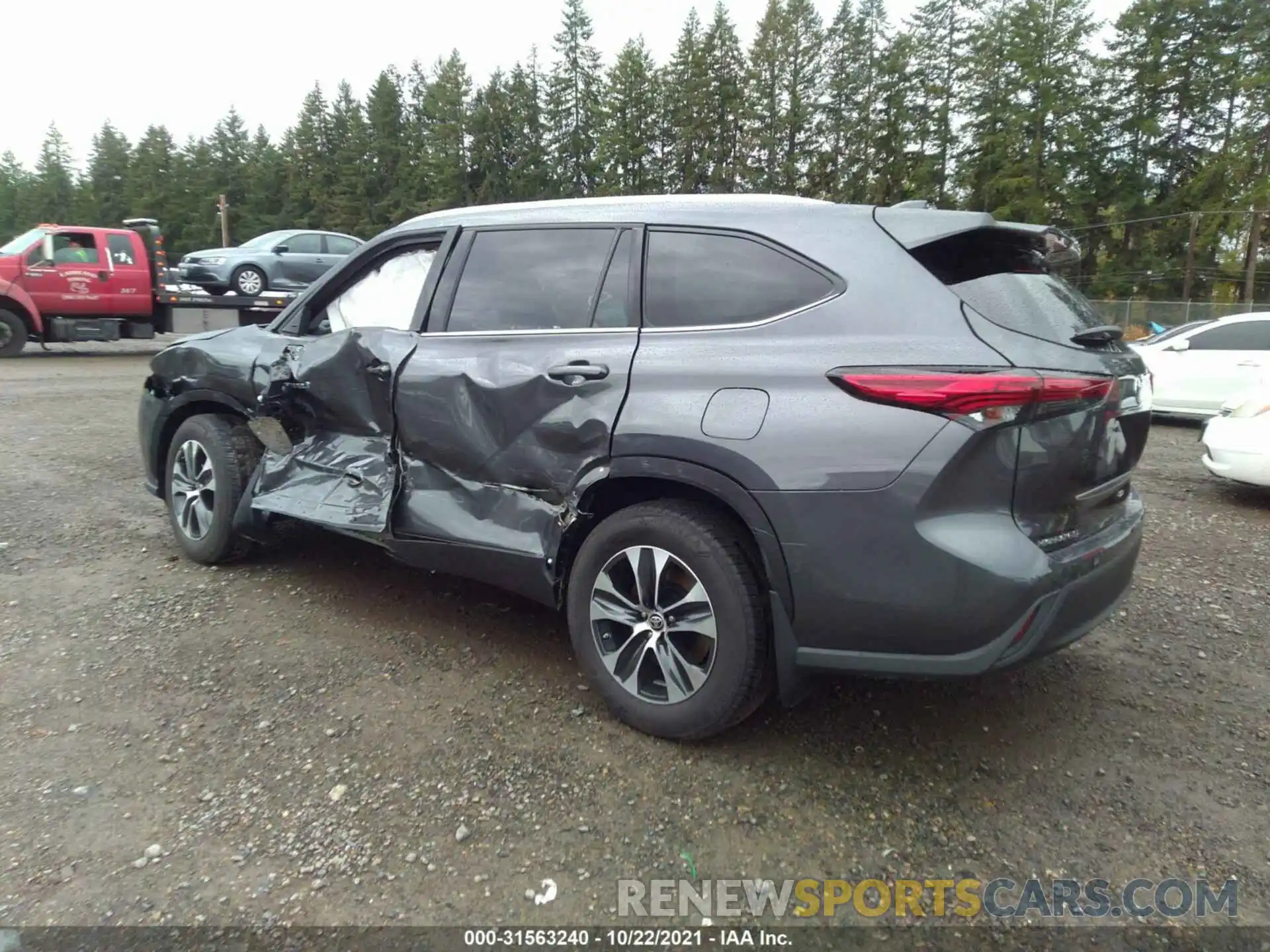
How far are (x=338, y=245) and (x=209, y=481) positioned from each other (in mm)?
17102

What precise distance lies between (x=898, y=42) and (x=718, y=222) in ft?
165

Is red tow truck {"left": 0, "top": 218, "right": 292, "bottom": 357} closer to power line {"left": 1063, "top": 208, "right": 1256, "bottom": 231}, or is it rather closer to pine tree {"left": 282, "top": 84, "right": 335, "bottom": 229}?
power line {"left": 1063, "top": 208, "right": 1256, "bottom": 231}

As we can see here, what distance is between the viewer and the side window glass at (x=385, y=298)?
12.6ft

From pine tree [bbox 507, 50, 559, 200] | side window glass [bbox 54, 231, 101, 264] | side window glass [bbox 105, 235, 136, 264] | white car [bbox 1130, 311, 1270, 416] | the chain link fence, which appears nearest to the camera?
white car [bbox 1130, 311, 1270, 416]

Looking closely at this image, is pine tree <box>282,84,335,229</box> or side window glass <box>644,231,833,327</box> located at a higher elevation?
pine tree <box>282,84,335,229</box>

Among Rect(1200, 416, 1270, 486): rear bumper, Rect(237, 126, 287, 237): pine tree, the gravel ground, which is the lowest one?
the gravel ground

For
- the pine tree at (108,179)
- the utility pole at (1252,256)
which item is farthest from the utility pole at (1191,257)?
the pine tree at (108,179)

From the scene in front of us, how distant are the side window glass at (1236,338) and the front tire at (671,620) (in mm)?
9446

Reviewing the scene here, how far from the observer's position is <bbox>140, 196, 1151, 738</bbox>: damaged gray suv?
242 cm

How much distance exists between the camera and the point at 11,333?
51.0 ft

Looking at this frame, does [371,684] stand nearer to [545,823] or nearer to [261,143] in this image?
[545,823]

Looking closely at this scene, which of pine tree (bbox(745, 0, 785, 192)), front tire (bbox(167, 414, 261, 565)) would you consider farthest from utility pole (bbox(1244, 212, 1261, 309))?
front tire (bbox(167, 414, 261, 565))

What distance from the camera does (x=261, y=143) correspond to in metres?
76.6

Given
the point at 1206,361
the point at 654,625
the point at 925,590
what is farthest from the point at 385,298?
the point at 1206,361
